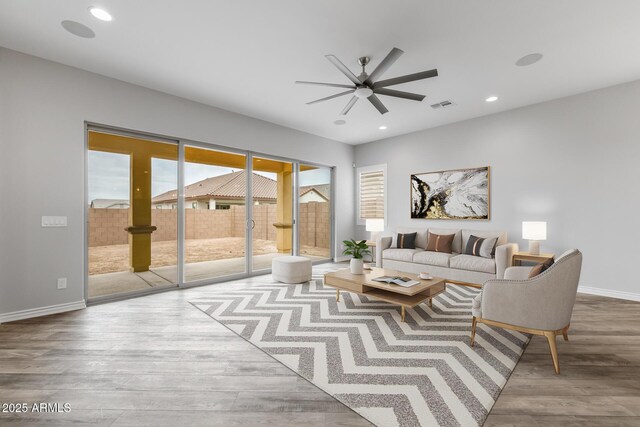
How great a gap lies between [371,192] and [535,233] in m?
3.47

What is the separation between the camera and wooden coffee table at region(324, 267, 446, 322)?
3051 mm

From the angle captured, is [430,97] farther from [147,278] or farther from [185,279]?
[147,278]

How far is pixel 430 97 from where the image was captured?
14.1ft

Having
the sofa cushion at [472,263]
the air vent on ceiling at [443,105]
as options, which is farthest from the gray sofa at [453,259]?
the air vent on ceiling at [443,105]

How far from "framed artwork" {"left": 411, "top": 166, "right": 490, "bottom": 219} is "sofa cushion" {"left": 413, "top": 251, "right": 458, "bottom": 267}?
102 cm

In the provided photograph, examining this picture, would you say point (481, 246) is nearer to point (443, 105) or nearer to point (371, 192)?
point (443, 105)

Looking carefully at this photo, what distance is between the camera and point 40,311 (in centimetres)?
324

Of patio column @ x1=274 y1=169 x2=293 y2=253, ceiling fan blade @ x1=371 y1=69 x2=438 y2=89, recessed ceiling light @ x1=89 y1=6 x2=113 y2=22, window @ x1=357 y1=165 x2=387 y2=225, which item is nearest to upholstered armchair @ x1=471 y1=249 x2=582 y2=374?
ceiling fan blade @ x1=371 y1=69 x2=438 y2=89

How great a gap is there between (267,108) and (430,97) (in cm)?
264

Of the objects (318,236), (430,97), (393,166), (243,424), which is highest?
(430,97)

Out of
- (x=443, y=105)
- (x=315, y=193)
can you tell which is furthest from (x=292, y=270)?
(x=443, y=105)

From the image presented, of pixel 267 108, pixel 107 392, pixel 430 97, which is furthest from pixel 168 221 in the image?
pixel 430 97

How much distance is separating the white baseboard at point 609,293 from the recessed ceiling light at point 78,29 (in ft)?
23.1

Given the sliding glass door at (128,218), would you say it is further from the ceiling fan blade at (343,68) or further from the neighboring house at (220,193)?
the ceiling fan blade at (343,68)
